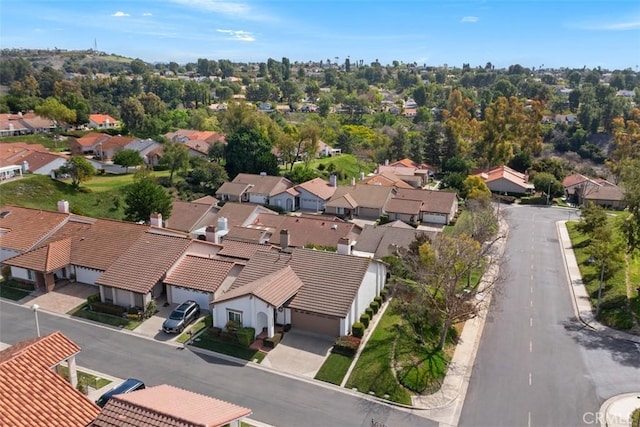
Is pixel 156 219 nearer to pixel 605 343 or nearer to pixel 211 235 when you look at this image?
pixel 211 235

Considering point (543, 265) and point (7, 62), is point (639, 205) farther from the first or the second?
point (7, 62)

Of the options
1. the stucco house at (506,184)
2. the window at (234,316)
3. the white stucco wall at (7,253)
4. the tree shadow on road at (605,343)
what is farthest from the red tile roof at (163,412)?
the stucco house at (506,184)

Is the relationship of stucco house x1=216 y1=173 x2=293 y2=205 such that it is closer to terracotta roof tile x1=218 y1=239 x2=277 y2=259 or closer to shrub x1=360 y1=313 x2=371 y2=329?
terracotta roof tile x1=218 y1=239 x2=277 y2=259

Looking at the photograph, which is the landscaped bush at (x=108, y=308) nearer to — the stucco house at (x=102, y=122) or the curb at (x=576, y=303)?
the curb at (x=576, y=303)

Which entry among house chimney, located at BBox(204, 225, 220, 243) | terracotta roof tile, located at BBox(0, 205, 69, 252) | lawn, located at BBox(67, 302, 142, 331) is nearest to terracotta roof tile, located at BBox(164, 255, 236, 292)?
lawn, located at BBox(67, 302, 142, 331)

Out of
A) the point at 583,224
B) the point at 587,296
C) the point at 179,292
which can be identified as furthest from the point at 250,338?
the point at 583,224
